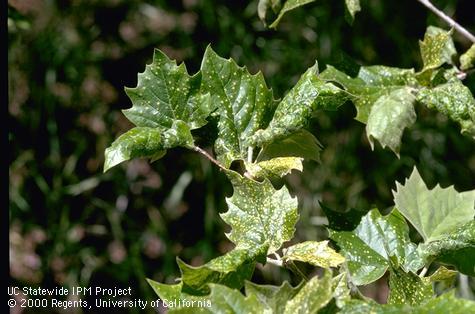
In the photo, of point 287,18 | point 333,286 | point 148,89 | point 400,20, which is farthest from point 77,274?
point 333,286

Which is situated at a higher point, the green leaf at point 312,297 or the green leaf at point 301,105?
the green leaf at point 301,105

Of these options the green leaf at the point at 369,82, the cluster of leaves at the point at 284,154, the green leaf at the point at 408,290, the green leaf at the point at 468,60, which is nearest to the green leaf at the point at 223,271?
the cluster of leaves at the point at 284,154

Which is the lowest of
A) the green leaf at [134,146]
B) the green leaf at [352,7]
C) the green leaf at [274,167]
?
the green leaf at [274,167]

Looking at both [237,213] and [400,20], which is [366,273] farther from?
[400,20]

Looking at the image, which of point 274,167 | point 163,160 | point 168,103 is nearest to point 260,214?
point 274,167

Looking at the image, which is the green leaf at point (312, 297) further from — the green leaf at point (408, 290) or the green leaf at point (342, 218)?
the green leaf at point (342, 218)
